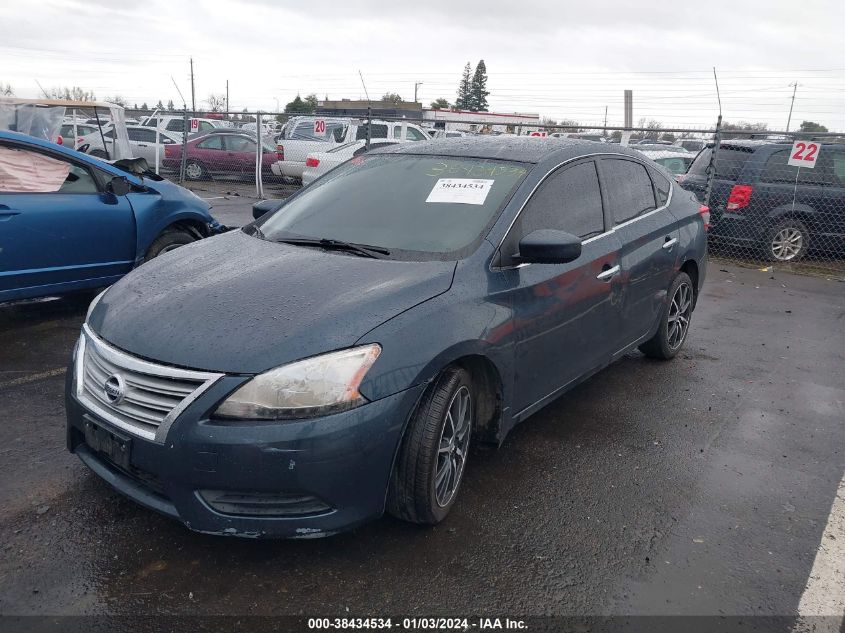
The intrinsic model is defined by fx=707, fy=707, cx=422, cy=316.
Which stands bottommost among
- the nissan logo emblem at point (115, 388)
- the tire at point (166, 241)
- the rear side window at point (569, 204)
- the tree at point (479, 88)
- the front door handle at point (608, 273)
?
the tire at point (166, 241)

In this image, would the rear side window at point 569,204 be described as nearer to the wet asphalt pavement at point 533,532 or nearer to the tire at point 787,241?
the wet asphalt pavement at point 533,532

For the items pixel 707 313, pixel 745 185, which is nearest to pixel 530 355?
pixel 707 313

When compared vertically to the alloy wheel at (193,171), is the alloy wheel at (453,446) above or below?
above

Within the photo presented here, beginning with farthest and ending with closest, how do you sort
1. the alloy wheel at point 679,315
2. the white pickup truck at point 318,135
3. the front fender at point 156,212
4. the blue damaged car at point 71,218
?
the white pickup truck at point 318,135
the front fender at point 156,212
the alloy wheel at point 679,315
the blue damaged car at point 71,218

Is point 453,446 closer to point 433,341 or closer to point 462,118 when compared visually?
point 433,341

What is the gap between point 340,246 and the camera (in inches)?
139

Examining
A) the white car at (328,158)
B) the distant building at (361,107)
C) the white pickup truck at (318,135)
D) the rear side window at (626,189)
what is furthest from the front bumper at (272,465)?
the distant building at (361,107)

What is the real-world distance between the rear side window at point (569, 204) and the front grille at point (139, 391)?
1.80 meters

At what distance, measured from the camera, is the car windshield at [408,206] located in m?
3.48

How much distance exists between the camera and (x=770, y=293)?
848cm

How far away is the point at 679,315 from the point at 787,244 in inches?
226

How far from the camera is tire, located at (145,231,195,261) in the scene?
6203mm

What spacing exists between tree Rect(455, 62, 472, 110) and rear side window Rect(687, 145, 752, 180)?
3010 inches

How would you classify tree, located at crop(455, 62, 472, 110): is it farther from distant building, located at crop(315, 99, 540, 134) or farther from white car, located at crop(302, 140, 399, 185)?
white car, located at crop(302, 140, 399, 185)
